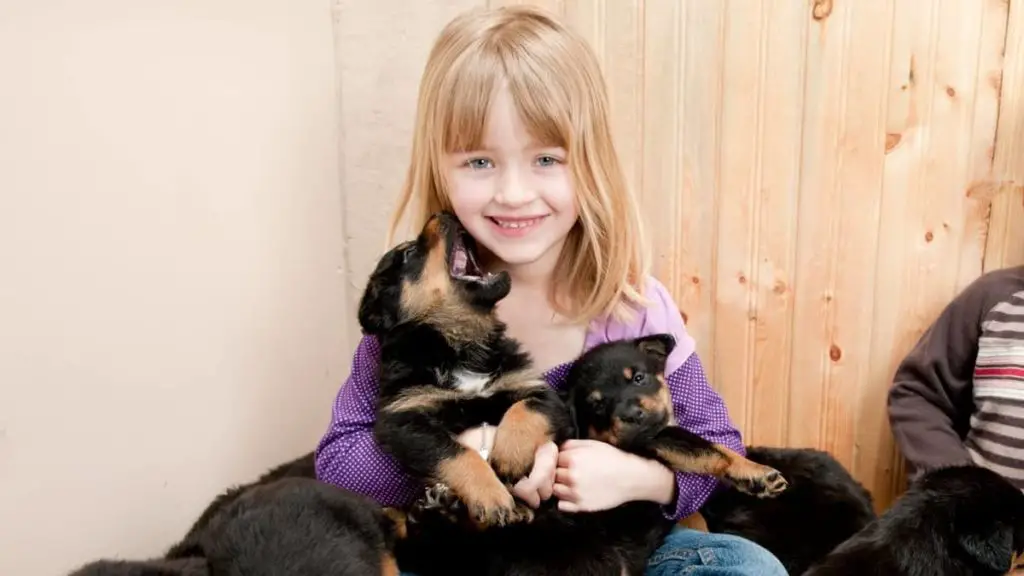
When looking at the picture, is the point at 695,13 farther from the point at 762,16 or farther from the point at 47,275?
the point at 47,275

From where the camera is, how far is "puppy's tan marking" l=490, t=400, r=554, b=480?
1497 mm

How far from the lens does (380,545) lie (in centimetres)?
149

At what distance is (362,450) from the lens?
1.72 meters

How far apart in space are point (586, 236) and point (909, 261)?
0.86 meters

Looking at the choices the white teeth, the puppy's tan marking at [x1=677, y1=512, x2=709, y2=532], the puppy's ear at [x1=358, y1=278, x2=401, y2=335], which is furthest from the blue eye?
the puppy's tan marking at [x1=677, y1=512, x2=709, y2=532]

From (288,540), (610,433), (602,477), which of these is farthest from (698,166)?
(288,540)

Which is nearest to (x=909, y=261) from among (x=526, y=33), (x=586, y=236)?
(x=586, y=236)

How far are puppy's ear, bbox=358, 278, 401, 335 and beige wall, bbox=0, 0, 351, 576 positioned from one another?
1.69ft

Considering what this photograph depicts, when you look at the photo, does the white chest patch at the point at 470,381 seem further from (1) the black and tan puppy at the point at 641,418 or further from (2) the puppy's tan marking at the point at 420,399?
(1) the black and tan puppy at the point at 641,418

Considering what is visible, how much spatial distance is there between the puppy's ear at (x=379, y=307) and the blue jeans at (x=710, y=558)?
0.47m

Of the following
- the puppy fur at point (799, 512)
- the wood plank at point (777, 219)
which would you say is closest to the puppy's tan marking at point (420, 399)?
the puppy fur at point (799, 512)

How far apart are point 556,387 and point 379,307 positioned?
0.46 meters

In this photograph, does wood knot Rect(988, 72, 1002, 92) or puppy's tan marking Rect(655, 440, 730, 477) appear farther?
wood knot Rect(988, 72, 1002, 92)

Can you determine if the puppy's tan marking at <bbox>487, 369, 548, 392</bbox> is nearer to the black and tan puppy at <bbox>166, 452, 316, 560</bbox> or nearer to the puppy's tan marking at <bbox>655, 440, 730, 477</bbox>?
the puppy's tan marking at <bbox>655, 440, 730, 477</bbox>
